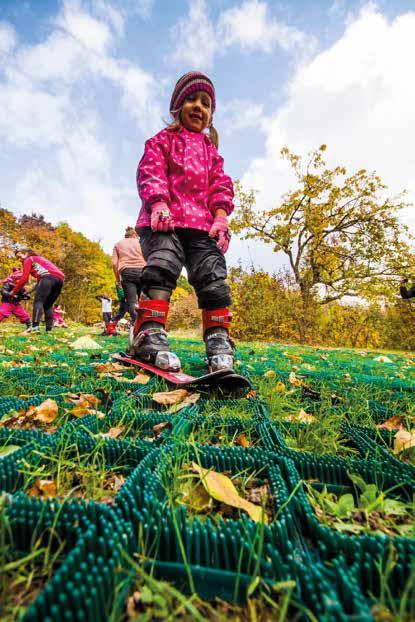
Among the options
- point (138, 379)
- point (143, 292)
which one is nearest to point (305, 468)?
point (138, 379)

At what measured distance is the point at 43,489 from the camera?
63 centimetres

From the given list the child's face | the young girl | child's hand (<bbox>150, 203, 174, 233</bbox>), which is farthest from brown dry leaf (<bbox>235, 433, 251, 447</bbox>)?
the child's face

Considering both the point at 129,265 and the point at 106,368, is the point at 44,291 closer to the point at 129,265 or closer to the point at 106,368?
the point at 129,265

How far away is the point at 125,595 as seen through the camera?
386 mm

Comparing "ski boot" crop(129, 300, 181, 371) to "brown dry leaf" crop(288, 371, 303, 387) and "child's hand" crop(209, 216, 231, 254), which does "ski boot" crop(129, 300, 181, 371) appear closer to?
"child's hand" crop(209, 216, 231, 254)

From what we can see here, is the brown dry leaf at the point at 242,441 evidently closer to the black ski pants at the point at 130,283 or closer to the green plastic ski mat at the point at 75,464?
the green plastic ski mat at the point at 75,464

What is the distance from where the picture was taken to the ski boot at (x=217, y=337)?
188 cm

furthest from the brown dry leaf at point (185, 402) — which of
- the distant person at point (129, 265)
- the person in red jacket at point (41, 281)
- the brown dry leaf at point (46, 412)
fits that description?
the person in red jacket at point (41, 281)

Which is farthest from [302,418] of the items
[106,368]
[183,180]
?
[183,180]

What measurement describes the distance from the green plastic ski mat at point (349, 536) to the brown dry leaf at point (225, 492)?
0.08 m

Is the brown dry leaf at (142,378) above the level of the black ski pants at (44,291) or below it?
below

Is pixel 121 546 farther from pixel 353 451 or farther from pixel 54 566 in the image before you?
pixel 353 451

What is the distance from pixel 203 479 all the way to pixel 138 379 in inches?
46.4

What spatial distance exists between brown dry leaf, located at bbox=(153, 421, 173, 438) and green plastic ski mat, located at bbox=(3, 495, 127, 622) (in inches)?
18.9
